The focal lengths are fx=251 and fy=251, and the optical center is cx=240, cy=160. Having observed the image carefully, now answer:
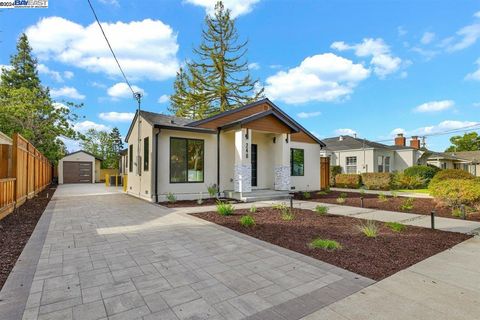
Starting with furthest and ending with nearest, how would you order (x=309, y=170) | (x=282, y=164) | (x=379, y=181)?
1. (x=379, y=181)
2. (x=309, y=170)
3. (x=282, y=164)

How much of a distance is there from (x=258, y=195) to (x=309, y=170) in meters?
5.62

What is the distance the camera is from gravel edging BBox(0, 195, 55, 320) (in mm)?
2467

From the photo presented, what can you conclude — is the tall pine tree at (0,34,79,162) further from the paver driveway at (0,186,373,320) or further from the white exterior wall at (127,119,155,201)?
the paver driveway at (0,186,373,320)

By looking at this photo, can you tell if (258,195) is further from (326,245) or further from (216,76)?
(216,76)

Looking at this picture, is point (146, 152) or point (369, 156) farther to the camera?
point (369, 156)

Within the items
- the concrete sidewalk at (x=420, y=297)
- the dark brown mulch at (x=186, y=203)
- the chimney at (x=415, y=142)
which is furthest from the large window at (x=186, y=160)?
the chimney at (x=415, y=142)

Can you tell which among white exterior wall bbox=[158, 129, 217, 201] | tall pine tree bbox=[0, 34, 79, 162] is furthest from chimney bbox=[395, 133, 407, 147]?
tall pine tree bbox=[0, 34, 79, 162]

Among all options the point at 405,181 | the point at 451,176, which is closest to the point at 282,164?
the point at 451,176

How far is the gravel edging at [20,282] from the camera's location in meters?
2.47

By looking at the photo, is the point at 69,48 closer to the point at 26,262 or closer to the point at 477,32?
the point at 26,262

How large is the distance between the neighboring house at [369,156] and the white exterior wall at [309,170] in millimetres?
9207

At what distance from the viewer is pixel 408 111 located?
22141 millimetres

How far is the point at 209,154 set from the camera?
11.7 m

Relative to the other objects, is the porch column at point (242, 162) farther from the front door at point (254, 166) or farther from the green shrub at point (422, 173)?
the green shrub at point (422, 173)
